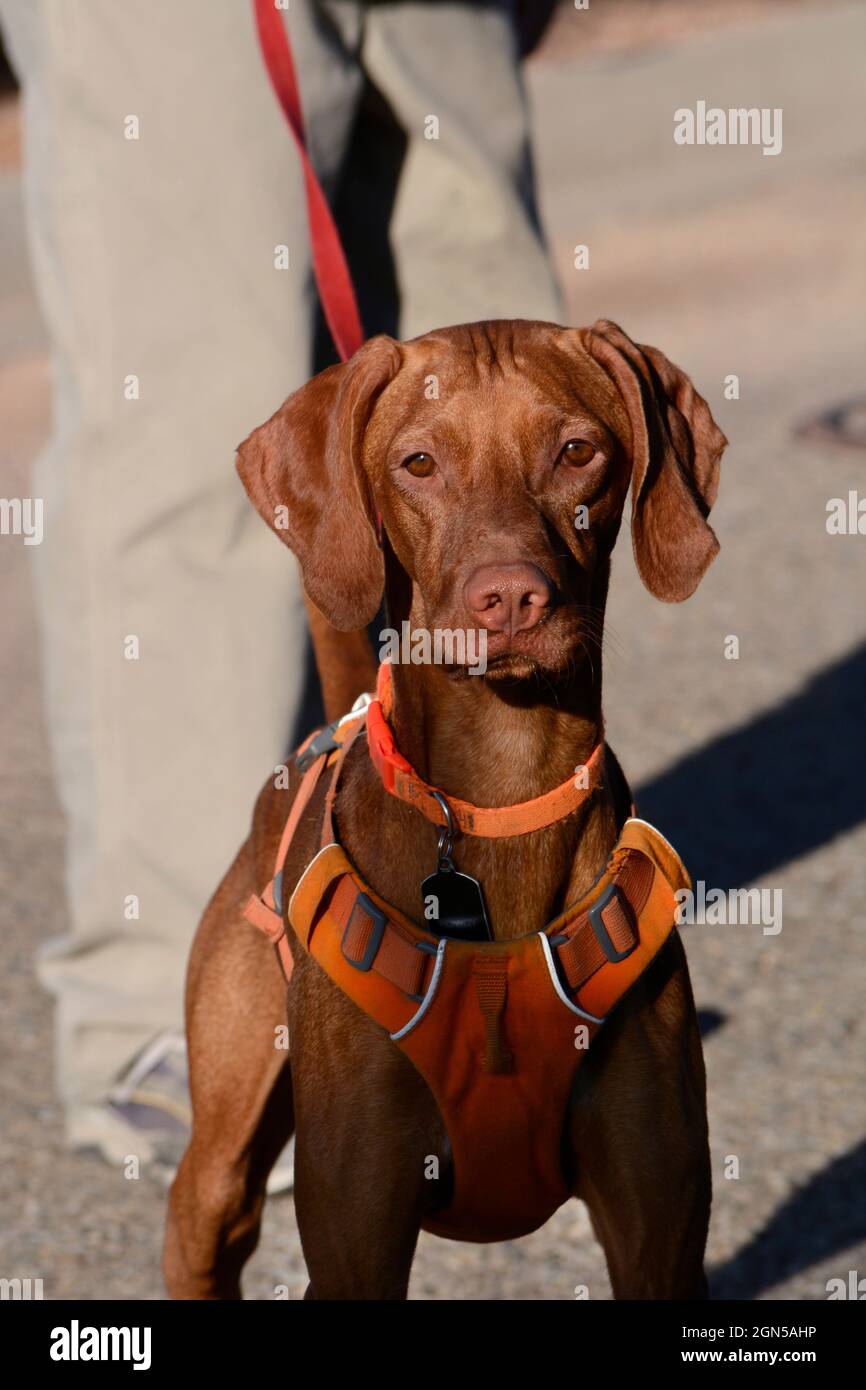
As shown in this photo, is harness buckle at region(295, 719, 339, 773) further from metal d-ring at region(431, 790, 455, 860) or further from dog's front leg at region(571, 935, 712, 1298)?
dog's front leg at region(571, 935, 712, 1298)

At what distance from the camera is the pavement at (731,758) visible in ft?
11.9

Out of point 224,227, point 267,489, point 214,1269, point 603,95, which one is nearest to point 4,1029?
point 214,1269

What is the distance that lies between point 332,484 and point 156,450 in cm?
123

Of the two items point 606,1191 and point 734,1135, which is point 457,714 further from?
point 734,1135

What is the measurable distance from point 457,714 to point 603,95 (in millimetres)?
15510

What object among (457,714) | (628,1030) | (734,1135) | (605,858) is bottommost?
(734,1135)

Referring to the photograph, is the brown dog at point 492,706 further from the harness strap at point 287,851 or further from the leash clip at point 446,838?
the harness strap at point 287,851

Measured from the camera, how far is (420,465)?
250cm

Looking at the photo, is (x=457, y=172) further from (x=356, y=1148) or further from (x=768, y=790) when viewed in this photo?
(x=768, y=790)

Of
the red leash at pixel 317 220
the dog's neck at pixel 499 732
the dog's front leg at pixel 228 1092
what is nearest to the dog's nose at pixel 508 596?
the dog's neck at pixel 499 732

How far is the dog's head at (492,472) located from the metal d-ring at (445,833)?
0.22 meters

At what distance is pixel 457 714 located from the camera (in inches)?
101

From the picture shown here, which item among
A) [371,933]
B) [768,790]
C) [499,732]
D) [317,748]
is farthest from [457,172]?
[768,790]

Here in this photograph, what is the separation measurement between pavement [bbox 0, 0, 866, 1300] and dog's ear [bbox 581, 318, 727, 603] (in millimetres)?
1387
